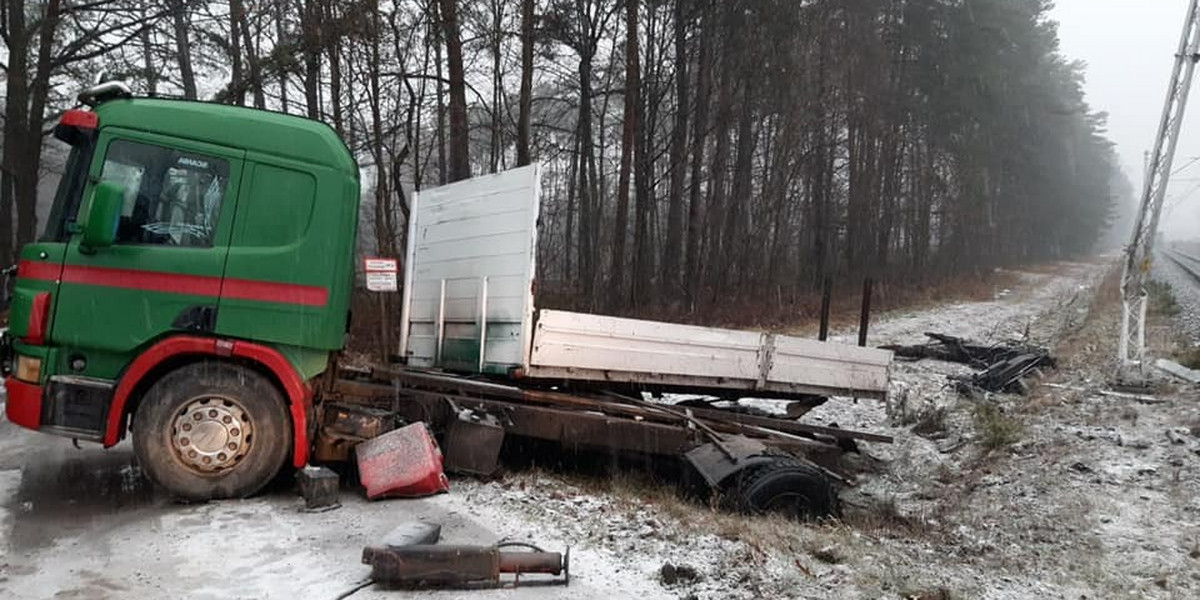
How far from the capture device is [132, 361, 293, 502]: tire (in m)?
5.34

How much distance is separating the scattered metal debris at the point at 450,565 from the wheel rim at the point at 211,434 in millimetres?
1712

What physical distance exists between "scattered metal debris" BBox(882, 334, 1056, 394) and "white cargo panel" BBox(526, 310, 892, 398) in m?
4.84

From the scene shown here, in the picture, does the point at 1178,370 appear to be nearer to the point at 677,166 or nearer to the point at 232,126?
the point at 232,126

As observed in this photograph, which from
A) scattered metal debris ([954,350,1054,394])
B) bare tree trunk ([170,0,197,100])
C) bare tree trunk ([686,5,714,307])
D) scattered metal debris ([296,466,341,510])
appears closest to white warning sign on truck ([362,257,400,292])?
scattered metal debris ([296,466,341,510])

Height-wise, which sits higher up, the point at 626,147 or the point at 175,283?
the point at 626,147

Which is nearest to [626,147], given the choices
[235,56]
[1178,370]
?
[235,56]

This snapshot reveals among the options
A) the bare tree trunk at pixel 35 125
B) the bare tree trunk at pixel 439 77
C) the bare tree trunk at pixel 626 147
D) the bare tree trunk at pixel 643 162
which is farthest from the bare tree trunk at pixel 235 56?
the bare tree trunk at pixel 643 162

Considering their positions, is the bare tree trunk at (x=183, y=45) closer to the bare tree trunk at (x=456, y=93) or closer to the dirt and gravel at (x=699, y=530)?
the bare tree trunk at (x=456, y=93)

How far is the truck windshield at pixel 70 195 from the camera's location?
17.4ft

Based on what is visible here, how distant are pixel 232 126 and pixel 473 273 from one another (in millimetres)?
2156

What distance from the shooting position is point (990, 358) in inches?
557

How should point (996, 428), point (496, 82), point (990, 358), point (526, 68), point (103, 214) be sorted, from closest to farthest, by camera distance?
point (103, 214) < point (996, 428) < point (990, 358) < point (526, 68) < point (496, 82)

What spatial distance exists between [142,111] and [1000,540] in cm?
665

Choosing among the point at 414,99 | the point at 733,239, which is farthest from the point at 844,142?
the point at 414,99
